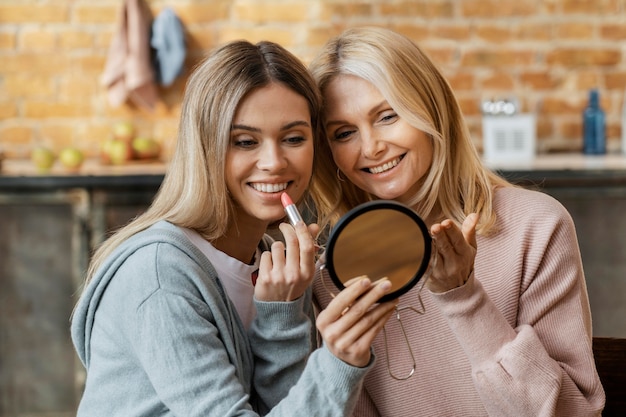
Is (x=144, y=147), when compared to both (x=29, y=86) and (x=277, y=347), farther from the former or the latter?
(x=277, y=347)

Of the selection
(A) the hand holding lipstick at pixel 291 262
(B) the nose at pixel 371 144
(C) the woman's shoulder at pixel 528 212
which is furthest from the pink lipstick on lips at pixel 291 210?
(C) the woman's shoulder at pixel 528 212

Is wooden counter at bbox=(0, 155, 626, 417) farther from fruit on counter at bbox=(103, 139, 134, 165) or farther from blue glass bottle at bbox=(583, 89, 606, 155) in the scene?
blue glass bottle at bbox=(583, 89, 606, 155)

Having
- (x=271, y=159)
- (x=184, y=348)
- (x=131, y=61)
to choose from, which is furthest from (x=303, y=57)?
(x=184, y=348)

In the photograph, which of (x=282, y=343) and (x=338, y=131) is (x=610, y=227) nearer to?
(x=338, y=131)

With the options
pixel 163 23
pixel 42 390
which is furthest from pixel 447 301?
pixel 163 23

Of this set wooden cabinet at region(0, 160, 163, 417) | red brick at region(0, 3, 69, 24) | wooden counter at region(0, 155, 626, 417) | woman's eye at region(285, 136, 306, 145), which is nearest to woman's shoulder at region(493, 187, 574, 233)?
woman's eye at region(285, 136, 306, 145)

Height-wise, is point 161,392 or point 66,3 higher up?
point 66,3

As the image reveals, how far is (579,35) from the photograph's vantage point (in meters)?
3.32

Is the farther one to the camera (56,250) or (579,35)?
(579,35)

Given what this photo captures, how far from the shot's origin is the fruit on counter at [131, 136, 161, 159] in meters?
3.20

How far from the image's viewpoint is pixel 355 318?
3.67ft

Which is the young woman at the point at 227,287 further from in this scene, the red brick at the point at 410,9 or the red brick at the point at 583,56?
the red brick at the point at 583,56

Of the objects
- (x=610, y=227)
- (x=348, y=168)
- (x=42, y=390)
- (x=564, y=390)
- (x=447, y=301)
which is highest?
(x=348, y=168)

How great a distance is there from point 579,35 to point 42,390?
2304 mm
